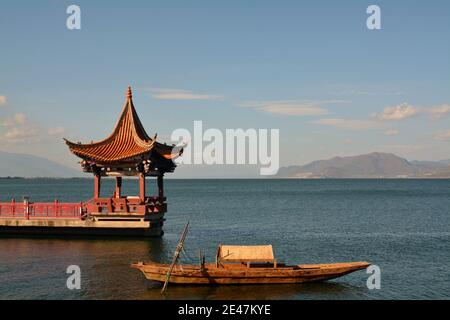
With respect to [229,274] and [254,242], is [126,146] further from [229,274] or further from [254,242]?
[229,274]

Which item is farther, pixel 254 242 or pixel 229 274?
pixel 254 242

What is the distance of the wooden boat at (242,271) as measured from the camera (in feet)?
84.2

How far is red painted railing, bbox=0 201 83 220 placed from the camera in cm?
4006

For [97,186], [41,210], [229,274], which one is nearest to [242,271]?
[229,274]

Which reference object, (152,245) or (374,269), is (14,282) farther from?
(374,269)

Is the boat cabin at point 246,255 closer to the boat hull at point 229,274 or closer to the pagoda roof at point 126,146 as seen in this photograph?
the boat hull at point 229,274

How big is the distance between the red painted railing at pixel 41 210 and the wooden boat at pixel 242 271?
51.7 ft

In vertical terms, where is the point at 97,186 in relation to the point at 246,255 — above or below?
above

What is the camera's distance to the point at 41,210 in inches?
1634

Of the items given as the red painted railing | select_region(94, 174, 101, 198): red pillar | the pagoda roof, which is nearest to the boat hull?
the pagoda roof

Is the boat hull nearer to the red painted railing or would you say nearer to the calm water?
the calm water

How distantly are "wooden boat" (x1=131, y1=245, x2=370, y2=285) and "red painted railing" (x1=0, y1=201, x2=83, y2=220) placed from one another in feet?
51.7

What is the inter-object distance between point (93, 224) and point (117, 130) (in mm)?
7709

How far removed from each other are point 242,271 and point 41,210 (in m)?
22.5
